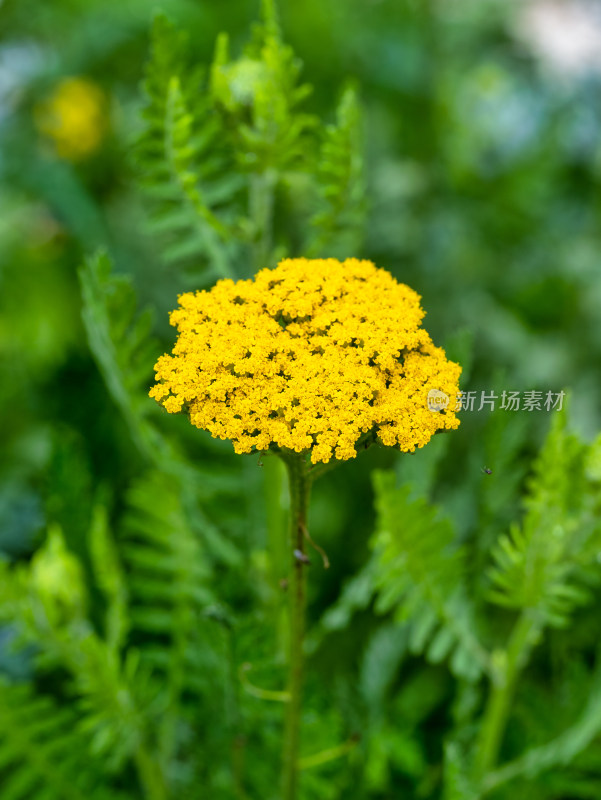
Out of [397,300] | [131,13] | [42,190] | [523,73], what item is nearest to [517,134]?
[523,73]

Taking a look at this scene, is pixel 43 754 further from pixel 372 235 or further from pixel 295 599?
pixel 372 235

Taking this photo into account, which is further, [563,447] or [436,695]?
[436,695]

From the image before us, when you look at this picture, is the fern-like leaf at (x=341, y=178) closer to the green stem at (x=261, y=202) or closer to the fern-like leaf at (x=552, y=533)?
the green stem at (x=261, y=202)

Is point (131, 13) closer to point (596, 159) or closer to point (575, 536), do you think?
point (596, 159)

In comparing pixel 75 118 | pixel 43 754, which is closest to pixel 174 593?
pixel 43 754

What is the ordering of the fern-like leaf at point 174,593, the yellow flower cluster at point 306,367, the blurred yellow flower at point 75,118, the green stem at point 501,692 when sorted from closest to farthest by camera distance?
the yellow flower cluster at point 306,367
the green stem at point 501,692
the fern-like leaf at point 174,593
the blurred yellow flower at point 75,118

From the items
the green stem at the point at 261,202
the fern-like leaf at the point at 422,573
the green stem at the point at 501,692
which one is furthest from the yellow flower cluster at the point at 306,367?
the green stem at the point at 501,692

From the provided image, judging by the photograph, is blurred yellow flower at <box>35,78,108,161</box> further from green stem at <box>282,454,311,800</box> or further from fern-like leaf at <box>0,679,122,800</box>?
green stem at <box>282,454,311,800</box>

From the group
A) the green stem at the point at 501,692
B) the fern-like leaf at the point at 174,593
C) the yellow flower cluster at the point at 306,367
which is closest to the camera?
the yellow flower cluster at the point at 306,367

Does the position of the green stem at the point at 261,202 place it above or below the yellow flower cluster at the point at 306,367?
above
